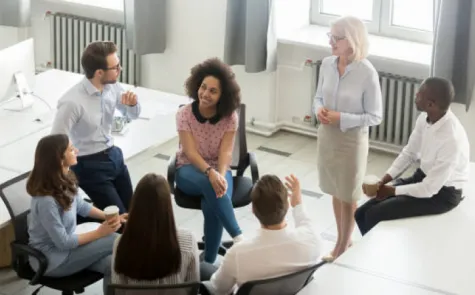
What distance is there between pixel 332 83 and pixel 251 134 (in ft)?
8.71

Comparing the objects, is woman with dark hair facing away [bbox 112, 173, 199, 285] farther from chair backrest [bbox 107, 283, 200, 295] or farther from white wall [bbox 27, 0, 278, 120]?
white wall [bbox 27, 0, 278, 120]

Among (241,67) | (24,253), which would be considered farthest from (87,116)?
(241,67)

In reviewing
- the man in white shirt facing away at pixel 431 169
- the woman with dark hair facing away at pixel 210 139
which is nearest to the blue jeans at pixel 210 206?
the woman with dark hair facing away at pixel 210 139

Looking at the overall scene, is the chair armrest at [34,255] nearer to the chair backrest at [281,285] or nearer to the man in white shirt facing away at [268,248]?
the man in white shirt facing away at [268,248]

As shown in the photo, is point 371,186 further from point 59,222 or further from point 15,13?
point 15,13

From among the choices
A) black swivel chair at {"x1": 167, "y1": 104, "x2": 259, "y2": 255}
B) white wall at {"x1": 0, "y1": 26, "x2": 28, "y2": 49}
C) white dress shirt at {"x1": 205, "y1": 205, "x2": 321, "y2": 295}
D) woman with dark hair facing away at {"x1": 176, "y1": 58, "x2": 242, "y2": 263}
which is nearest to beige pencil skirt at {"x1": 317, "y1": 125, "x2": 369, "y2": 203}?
black swivel chair at {"x1": 167, "y1": 104, "x2": 259, "y2": 255}

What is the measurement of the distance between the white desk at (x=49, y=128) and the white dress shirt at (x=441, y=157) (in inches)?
65.2

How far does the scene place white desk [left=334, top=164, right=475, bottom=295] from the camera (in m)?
4.20

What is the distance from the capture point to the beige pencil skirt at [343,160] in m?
5.21

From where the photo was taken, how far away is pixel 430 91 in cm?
464

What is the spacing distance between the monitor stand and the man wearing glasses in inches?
37.6

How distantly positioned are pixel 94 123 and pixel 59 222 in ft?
2.87

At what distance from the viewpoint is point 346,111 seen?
5.15 meters

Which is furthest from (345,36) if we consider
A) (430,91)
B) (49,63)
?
(49,63)
